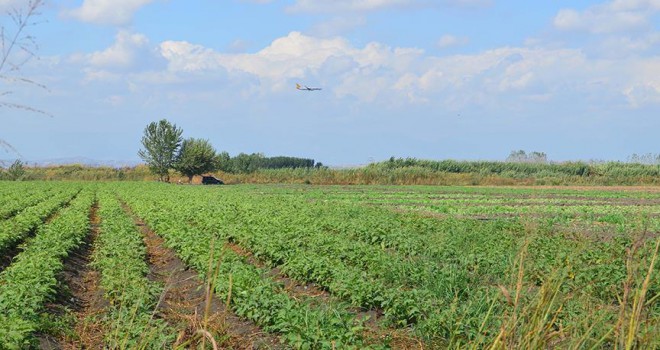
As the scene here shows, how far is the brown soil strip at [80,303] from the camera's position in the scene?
852 cm

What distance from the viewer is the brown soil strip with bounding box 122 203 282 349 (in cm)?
720

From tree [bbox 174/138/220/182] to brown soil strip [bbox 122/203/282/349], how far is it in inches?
2472

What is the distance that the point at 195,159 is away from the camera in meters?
80.1

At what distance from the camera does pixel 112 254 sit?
47.6 feet

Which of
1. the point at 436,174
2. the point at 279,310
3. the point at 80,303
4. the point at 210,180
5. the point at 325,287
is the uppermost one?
the point at 436,174

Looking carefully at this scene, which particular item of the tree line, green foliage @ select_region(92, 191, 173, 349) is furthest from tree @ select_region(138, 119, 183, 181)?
green foliage @ select_region(92, 191, 173, 349)

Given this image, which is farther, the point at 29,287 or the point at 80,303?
the point at 80,303

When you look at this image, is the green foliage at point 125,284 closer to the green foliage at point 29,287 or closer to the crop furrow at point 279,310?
the green foliage at point 29,287

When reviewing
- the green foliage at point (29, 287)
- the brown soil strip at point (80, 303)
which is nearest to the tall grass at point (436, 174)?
the brown soil strip at point (80, 303)

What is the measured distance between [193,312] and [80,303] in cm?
229

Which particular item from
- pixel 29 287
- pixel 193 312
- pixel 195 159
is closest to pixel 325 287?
pixel 193 312

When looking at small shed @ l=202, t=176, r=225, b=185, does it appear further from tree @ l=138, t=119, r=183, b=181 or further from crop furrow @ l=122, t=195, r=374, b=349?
crop furrow @ l=122, t=195, r=374, b=349

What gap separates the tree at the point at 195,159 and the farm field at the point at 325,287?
59237 mm

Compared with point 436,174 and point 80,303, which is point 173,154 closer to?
point 436,174
